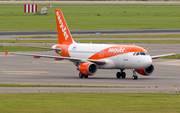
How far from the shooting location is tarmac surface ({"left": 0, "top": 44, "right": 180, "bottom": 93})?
30453mm

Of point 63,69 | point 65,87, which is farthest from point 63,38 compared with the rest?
point 65,87

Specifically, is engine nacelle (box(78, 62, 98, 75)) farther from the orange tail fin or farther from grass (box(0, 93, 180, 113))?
grass (box(0, 93, 180, 113))

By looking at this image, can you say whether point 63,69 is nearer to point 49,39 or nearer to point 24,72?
point 24,72

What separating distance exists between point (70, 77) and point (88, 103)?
18977 millimetres

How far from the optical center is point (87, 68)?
40875mm

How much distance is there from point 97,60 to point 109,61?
132 cm

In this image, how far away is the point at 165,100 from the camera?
83.4ft

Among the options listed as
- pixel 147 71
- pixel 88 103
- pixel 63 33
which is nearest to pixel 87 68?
pixel 147 71

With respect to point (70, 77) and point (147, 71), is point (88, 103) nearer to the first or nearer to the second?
point (70, 77)

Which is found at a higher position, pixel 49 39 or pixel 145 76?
pixel 49 39

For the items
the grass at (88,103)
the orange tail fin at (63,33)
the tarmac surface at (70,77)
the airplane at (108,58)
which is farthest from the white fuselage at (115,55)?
the grass at (88,103)

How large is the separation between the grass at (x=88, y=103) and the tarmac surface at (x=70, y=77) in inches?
103

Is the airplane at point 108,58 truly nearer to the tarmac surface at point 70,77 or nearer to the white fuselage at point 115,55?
the white fuselage at point 115,55

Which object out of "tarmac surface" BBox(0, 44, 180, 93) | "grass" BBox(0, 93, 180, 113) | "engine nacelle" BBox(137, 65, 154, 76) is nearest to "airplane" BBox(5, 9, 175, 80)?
"engine nacelle" BBox(137, 65, 154, 76)
